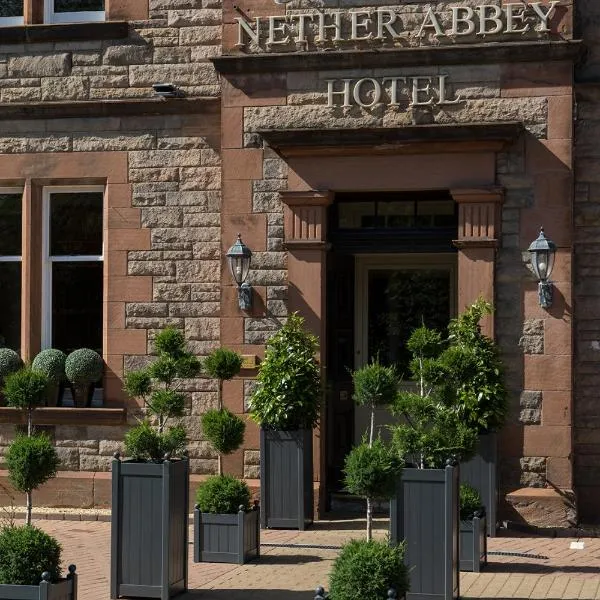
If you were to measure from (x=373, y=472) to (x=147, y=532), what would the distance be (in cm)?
179

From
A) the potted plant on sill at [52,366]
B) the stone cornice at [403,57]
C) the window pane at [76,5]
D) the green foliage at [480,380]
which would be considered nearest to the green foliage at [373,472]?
the green foliage at [480,380]

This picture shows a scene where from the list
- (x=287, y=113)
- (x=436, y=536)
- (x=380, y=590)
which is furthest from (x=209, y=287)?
(x=380, y=590)

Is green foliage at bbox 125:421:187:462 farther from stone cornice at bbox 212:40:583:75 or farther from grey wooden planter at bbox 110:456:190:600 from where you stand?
stone cornice at bbox 212:40:583:75

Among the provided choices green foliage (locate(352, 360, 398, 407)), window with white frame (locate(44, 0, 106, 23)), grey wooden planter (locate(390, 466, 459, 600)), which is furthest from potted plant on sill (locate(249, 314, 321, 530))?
window with white frame (locate(44, 0, 106, 23))

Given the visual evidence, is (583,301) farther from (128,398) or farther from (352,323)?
(128,398)

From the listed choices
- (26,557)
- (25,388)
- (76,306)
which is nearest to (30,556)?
(26,557)

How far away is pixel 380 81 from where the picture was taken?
13.1 metres

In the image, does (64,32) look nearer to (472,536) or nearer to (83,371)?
(83,371)

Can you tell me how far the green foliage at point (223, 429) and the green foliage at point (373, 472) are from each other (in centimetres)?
228

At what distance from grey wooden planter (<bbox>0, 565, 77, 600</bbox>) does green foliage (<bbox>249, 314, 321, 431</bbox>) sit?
14.5 feet

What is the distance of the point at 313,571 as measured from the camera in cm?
1048

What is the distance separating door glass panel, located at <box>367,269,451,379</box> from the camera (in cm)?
1432

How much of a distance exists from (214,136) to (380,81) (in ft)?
6.24

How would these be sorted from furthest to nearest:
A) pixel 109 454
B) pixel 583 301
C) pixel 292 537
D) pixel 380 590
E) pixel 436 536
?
pixel 109 454 < pixel 583 301 < pixel 292 537 < pixel 436 536 < pixel 380 590
